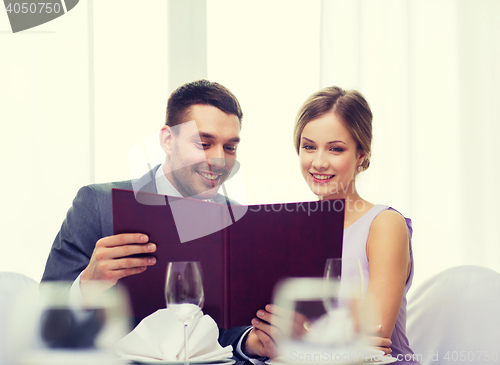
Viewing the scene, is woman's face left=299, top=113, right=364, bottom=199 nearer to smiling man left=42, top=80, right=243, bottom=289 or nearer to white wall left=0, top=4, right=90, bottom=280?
smiling man left=42, top=80, right=243, bottom=289

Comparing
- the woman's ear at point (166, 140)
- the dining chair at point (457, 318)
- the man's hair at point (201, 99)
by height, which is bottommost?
the dining chair at point (457, 318)

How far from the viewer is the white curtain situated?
226 cm

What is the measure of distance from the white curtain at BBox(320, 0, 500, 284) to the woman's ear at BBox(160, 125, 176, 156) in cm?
86

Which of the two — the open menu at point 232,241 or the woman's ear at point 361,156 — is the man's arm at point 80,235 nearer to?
the open menu at point 232,241

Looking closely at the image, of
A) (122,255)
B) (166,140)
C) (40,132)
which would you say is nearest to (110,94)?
(40,132)

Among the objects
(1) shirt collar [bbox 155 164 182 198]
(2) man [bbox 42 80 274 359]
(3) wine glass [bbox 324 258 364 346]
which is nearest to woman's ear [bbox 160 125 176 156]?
(2) man [bbox 42 80 274 359]

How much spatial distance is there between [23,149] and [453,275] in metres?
2.06

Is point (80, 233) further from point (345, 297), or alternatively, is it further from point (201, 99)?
point (345, 297)

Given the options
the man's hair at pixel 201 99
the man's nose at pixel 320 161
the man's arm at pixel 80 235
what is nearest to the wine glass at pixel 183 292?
the man's arm at pixel 80 235

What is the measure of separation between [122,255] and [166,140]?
1129mm

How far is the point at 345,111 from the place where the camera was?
1.62 m

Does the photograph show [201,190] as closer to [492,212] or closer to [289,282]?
[289,282]

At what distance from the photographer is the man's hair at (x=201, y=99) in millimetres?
1904

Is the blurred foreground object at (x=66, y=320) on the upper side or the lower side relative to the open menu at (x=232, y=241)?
lower
